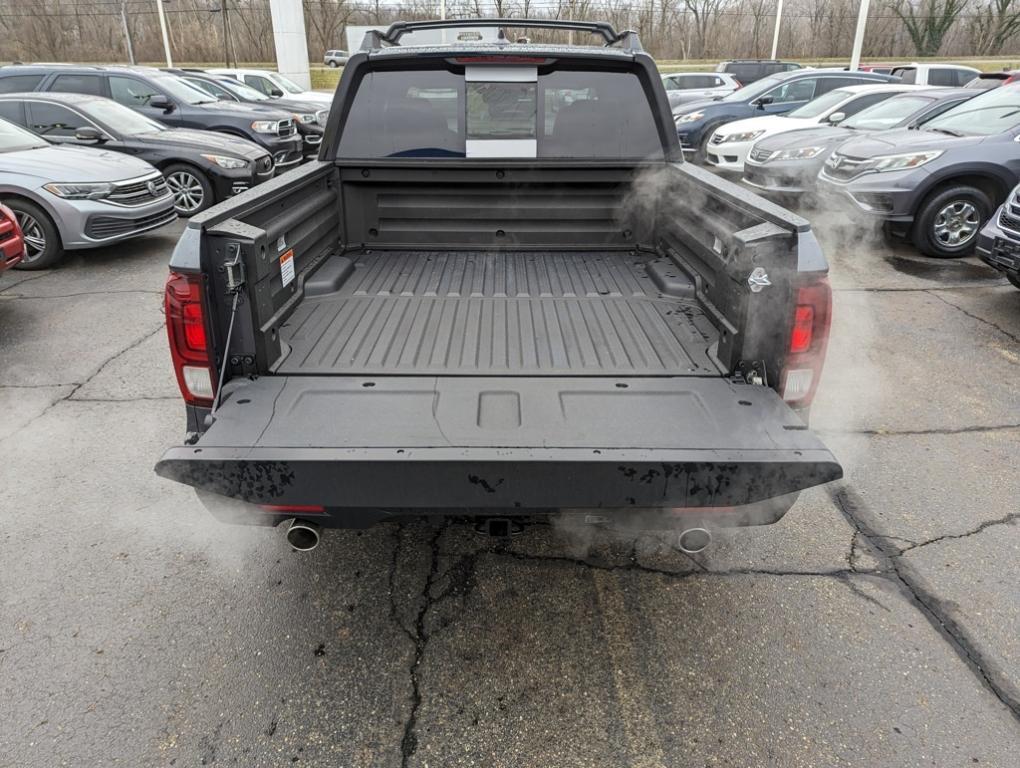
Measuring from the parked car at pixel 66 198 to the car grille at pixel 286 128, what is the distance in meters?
4.44

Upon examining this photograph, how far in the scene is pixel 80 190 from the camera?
24.5 ft

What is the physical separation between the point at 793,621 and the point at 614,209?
7.98 ft

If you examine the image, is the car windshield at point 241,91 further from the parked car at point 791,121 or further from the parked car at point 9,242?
the parked car at point 791,121

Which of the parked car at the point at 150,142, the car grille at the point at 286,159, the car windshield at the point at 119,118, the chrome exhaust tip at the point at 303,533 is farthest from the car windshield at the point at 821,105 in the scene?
the chrome exhaust tip at the point at 303,533

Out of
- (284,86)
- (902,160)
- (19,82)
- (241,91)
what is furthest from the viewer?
(284,86)

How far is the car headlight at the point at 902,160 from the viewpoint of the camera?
7668mm

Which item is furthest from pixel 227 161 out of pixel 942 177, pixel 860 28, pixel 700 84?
pixel 860 28

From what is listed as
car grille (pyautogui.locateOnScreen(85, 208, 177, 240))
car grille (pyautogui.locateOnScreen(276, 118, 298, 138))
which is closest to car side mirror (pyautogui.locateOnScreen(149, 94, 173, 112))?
car grille (pyautogui.locateOnScreen(276, 118, 298, 138))

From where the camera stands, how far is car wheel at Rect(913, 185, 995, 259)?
7.74 meters

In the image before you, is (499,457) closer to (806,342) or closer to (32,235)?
(806,342)

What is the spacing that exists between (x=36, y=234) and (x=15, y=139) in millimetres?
1424

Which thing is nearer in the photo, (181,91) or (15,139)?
(15,139)

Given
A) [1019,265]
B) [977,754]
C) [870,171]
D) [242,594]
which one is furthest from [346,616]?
[870,171]

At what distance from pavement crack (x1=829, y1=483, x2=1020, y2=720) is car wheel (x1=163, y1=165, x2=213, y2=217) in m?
8.88
